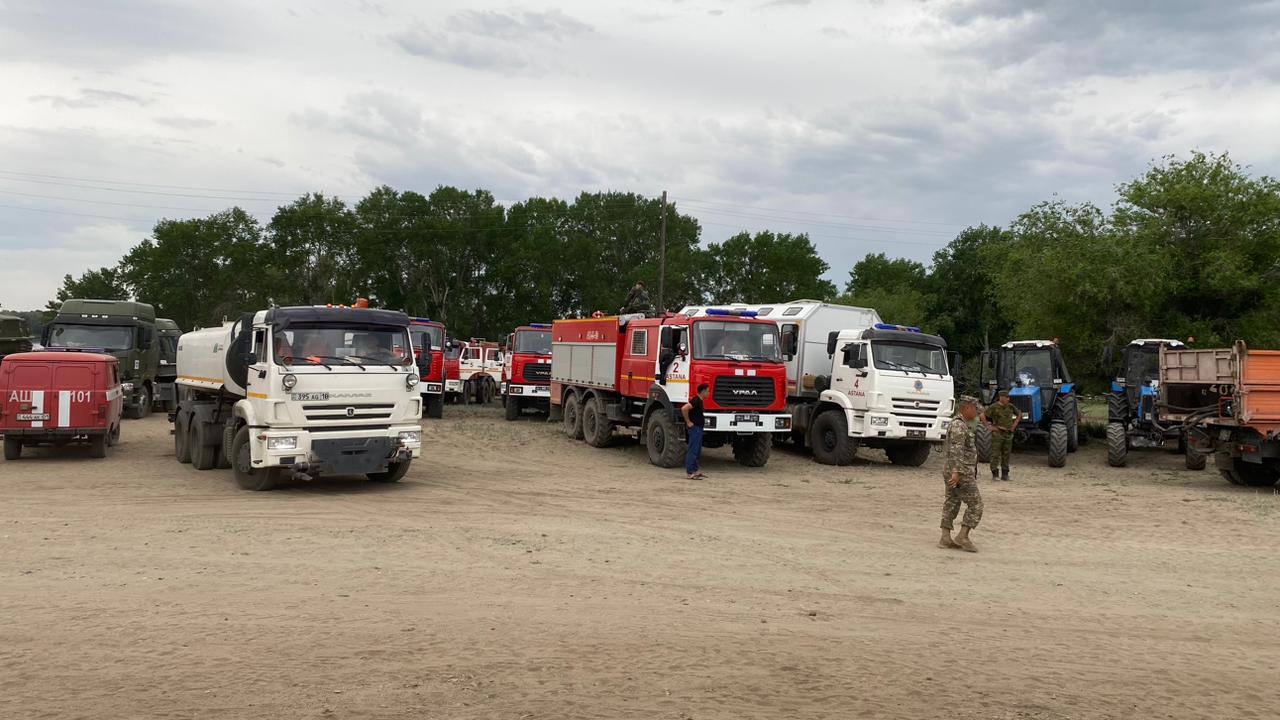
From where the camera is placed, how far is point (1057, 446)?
20.0 meters

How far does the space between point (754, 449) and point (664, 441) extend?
182cm

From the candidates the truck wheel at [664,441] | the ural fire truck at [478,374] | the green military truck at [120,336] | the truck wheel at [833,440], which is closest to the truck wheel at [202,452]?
the truck wheel at [664,441]

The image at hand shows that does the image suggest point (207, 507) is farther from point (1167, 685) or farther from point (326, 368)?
point (1167, 685)

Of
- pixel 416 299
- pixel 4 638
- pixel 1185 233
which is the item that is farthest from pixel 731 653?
pixel 416 299

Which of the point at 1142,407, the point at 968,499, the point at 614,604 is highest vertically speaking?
the point at 1142,407

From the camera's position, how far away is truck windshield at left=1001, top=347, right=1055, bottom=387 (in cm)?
2144

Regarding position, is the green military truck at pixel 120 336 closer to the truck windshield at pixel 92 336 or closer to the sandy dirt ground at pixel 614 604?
the truck windshield at pixel 92 336

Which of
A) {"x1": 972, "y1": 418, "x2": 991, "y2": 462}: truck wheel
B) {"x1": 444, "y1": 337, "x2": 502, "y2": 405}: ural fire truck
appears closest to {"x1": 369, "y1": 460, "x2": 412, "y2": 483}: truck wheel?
{"x1": 972, "y1": 418, "x2": 991, "y2": 462}: truck wheel

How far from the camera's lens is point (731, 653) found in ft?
21.2

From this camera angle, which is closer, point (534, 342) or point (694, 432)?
point (694, 432)

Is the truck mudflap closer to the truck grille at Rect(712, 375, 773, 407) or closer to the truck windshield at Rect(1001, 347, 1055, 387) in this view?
the truck grille at Rect(712, 375, 773, 407)

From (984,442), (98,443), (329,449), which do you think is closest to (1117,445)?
(984,442)

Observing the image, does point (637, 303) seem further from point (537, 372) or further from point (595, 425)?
point (537, 372)

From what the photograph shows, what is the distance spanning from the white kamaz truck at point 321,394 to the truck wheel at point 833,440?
874cm
